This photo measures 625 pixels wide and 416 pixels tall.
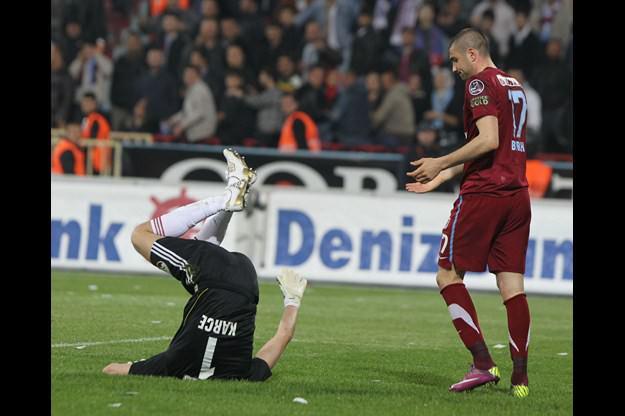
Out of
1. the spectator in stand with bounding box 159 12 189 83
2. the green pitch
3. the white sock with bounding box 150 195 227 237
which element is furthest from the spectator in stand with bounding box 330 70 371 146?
the white sock with bounding box 150 195 227 237

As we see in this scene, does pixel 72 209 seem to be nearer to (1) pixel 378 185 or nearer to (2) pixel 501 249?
(1) pixel 378 185

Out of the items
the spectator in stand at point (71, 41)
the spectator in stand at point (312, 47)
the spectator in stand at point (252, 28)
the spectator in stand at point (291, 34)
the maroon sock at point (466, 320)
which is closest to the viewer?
the maroon sock at point (466, 320)

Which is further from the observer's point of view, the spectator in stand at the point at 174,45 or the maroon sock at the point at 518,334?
the spectator in stand at the point at 174,45

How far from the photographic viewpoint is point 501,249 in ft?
28.5

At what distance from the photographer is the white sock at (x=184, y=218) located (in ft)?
29.1

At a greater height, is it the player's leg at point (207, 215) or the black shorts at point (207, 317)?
the player's leg at point (207, 215)

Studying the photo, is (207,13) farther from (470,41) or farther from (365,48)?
(470,41)

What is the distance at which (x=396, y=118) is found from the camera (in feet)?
74.4

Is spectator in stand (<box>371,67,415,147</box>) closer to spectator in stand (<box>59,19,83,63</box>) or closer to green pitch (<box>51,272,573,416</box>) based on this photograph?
green pitch (<box>51,272,573,416</box>)

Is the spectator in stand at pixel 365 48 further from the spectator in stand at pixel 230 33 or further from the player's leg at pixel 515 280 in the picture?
the player's leg at pixel 515 280

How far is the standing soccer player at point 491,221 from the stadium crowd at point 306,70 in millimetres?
12555

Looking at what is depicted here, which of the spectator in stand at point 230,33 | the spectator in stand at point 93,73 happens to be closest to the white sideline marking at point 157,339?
the spectator in stand at point 230,33
